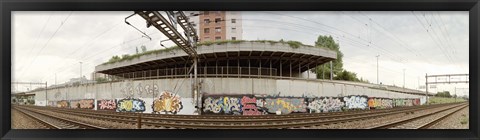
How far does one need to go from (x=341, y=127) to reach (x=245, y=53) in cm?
213

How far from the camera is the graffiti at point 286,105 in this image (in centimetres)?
592

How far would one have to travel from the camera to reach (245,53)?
594cm

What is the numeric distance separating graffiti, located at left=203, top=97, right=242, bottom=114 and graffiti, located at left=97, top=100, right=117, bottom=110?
166cm

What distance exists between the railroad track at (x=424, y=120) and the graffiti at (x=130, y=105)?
4089mm

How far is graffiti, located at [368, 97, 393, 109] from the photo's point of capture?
575 cm

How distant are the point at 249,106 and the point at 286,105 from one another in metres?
0.69

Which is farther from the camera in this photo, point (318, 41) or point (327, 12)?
point (318, 41)

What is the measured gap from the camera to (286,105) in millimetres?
5934

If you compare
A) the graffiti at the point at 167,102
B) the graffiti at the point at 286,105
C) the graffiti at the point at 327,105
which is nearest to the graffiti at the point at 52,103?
the graffiti at the point at 167,102

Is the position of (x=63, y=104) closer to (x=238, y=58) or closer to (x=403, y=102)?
(x=238, y=58)

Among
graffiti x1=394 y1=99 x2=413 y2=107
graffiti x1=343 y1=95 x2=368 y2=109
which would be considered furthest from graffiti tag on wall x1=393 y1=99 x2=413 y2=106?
graffiti x1=343 y1=95 x2=368 y2=109

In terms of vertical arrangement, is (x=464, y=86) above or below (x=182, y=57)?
below
